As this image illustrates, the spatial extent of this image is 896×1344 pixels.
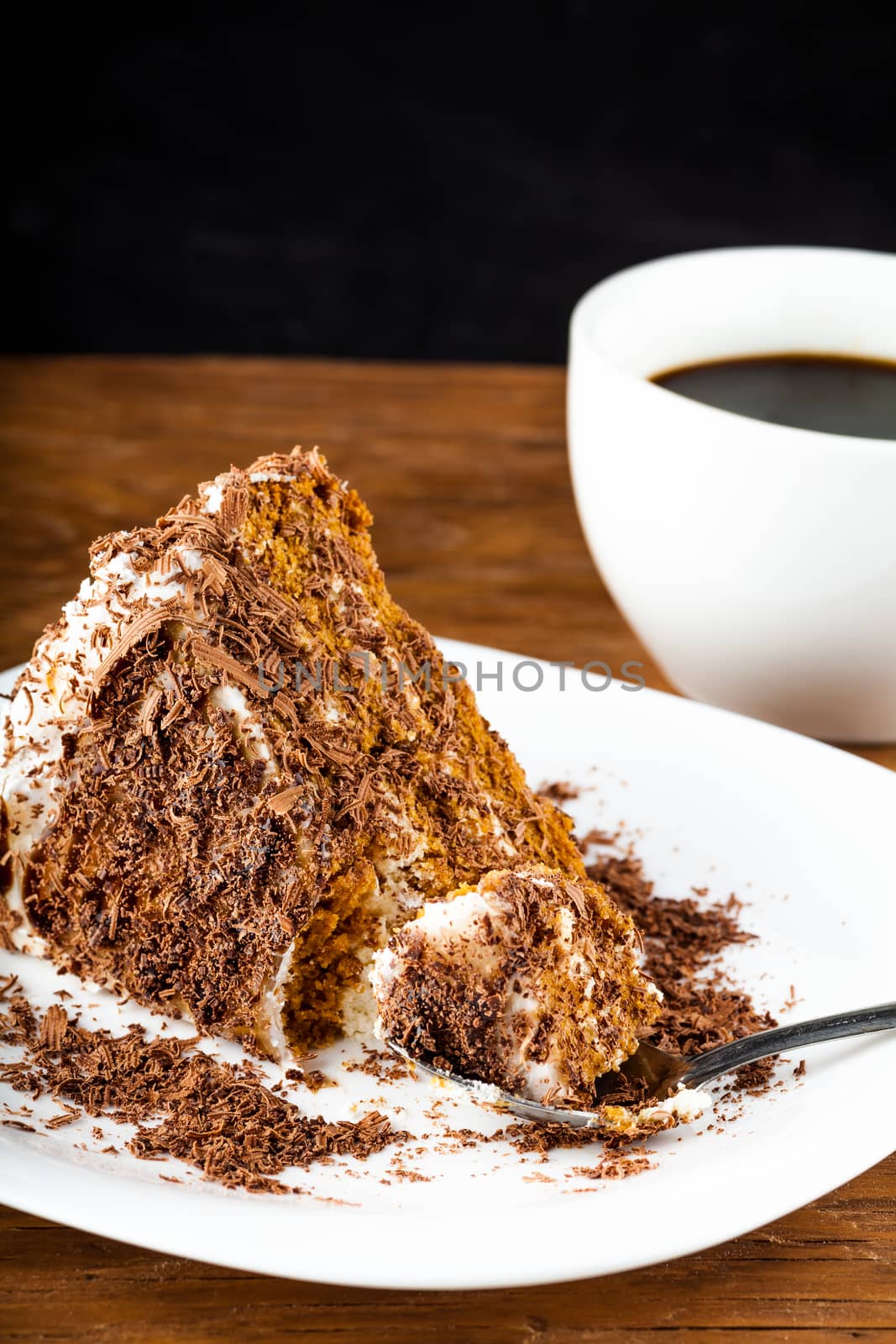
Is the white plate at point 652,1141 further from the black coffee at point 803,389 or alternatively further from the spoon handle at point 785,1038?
the black coffee at point 803,389

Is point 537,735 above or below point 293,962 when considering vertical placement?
above

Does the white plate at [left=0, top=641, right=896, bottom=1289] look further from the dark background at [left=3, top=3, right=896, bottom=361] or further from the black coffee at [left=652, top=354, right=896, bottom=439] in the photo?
the dark background at [left=3, top=3, right=896, bottom=361]

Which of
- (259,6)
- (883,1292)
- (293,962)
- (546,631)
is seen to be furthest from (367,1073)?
(259,6)

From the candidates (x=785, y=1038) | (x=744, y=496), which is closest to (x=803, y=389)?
(x=744, y=496)

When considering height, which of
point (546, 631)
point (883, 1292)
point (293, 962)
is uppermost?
point (546, 631)

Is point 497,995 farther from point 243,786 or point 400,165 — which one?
point 400,165

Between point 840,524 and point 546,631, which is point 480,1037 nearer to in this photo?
point 840,524

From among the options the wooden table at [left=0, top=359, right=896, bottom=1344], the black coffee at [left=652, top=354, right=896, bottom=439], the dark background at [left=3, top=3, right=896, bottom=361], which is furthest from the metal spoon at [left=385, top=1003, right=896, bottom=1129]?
the dark background at [left=3, top=3, right=896, bottom=361]
